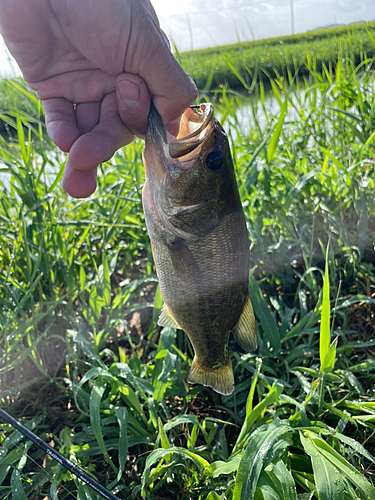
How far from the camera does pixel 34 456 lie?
6.23ft

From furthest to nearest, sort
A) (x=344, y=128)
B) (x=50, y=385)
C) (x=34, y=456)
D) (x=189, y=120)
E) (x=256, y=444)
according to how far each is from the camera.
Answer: (x=344, y=128)
(x=50, y=385)
(x=34, y=456)
(x=189, y=120)
(x=256, y=444)

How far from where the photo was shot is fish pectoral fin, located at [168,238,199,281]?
164 cm

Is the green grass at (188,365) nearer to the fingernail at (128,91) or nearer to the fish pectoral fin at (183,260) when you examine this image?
the fish pectoral fin at (183,260)

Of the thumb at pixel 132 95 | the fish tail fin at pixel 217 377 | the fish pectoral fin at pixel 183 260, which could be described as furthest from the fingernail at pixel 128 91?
the fish tail fin at pixel 217 377

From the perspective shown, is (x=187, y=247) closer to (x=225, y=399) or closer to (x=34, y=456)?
(x=225, y=399)

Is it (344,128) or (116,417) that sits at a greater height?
(344,128)

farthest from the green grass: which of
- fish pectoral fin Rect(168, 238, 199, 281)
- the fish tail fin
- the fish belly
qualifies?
fish pectoral fin Rect(168, 238, 199, 281)

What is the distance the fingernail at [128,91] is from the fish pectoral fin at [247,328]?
3.39 feet

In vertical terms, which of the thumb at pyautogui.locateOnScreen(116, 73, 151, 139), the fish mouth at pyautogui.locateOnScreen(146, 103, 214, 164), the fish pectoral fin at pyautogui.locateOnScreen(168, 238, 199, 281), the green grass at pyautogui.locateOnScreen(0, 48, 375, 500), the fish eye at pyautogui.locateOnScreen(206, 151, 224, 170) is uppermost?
the thumb at pyautogui.locateOnScreen(116, 73, 151, 139)

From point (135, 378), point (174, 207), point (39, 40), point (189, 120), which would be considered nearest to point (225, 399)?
point (135, 378)

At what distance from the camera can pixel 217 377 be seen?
1.84 metres

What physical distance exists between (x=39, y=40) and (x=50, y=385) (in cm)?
183

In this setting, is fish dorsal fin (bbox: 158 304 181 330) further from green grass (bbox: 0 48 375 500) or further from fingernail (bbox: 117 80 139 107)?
fingernail (bbox: 117 80 139 107)

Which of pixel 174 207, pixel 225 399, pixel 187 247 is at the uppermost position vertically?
pixel 174 207
